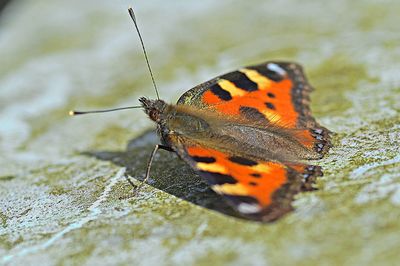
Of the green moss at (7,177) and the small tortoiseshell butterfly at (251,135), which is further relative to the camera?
the green moss at (7,177)

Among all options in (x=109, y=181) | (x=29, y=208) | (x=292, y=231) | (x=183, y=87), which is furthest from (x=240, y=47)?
(x=292, y=231)

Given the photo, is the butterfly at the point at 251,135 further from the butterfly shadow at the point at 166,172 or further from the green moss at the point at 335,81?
the green moss at the point at 335,81

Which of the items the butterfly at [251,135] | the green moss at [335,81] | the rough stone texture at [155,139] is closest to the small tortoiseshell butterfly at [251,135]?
the butterfly at [251,135]

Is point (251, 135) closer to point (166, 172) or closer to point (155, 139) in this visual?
point (166, 172)

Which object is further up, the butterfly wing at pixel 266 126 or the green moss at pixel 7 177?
the butterfly wing at pixel 266 126

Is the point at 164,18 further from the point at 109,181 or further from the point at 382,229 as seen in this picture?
the point at 382,229

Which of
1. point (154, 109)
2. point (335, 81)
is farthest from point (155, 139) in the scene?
point (335, 81)

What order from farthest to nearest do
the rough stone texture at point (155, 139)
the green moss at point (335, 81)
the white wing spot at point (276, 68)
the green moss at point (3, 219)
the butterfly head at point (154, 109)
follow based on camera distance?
the green moss at point (335, 81), the white wing spot at point (276, 68), the butterfly head at point (154, 109), the green moss at point (3, 219), the rough stone texture at point (155, 139)
